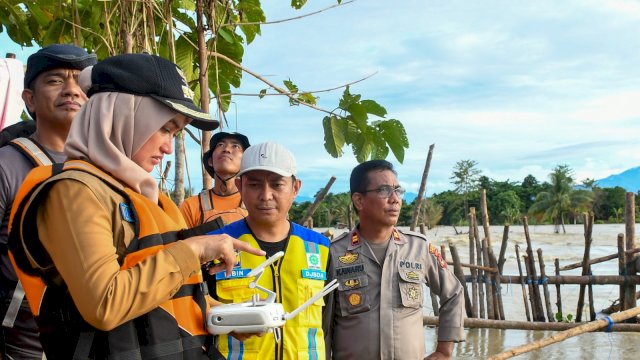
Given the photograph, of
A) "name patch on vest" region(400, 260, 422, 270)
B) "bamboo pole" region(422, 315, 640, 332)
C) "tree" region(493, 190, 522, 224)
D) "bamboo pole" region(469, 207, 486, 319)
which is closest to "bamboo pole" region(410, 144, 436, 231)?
"bamboo pole" region(422, 315, 640, 332)

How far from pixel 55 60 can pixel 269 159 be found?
849mm

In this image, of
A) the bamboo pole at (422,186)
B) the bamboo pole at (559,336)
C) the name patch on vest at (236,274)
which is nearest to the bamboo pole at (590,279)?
the bamboo pole at (559,336)

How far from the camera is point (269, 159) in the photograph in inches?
94.3

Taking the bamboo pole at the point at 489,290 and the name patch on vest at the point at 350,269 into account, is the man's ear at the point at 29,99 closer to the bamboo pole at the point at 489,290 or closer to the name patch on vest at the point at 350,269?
the name patch on vest at the point at 350,269

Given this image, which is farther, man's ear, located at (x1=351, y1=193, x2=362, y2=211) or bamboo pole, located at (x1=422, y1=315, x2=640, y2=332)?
bamboo pole, located at (x1=422, y1=315, x2=640, y2=332)

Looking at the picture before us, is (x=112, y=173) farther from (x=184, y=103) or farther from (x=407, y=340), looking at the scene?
(x=407, y=340)

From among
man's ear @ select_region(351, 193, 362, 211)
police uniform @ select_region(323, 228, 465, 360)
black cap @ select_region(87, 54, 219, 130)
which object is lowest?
police uniform @ select_region(323, 228, 465, 360)

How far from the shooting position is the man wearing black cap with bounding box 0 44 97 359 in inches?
78.3

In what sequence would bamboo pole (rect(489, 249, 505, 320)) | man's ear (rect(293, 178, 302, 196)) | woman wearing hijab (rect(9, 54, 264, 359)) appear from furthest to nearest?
bamboo pole (rect(489, 249, 505, 320)) → man's ear (rect(293, 178, 302, 196)) → woman wearing hijab (rect(9, 54, 264, 359))

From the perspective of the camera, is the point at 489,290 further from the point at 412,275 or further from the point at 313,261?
the point at 313,261

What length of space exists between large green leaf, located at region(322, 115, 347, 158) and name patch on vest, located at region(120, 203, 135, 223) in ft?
8.47

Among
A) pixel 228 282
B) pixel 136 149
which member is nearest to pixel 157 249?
pixel 136 149

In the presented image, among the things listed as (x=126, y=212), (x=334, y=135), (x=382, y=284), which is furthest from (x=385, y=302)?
(x=126, y=212)

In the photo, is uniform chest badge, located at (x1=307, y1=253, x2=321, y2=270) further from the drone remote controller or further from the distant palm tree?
the distant palm tree
